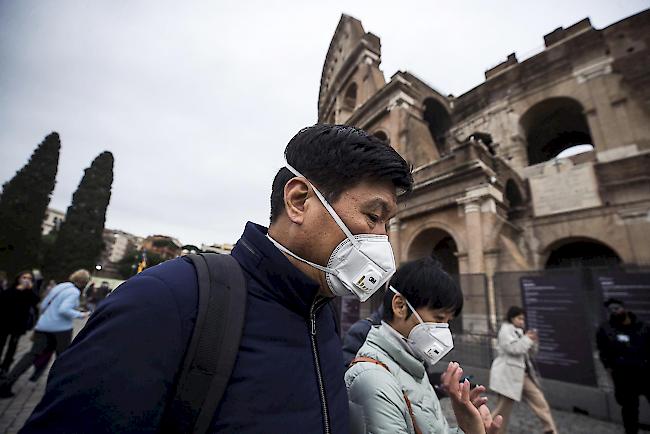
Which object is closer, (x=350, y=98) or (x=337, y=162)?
(x=337, y=162)

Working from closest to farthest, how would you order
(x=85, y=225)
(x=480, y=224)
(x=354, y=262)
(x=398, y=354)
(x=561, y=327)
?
1. (x=354, y=262)
2. (x=398, y=354)
3. (x=561, y=327)
4. (x=480, y=224)
5. (x=85, y=225)

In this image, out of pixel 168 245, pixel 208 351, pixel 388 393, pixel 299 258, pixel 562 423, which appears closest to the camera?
pixel 208 351

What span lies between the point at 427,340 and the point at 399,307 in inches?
11.5

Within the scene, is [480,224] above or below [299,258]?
above

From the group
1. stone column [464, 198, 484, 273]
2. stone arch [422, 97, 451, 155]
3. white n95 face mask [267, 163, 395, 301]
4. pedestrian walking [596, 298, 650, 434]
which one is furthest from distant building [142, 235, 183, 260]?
stone arch [422, 97, 451, 155]

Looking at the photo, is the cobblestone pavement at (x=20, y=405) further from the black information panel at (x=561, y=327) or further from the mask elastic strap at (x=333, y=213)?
the black information panel at (x=561, y=327)

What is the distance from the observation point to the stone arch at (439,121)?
742 inches

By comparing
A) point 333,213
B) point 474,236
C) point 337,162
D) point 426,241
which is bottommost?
point 333,213

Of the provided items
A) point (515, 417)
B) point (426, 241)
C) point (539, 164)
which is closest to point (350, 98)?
point (539, 164)

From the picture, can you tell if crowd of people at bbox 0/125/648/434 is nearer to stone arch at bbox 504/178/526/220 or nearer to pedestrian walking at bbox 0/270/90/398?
pedestrian walking at bbox 0/270/90/398

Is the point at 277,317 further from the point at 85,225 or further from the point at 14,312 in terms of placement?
the point at 85,225

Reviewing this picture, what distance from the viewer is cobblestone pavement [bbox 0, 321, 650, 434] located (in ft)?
14.0

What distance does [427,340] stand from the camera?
214 cm

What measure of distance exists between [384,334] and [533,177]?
15388 mm
